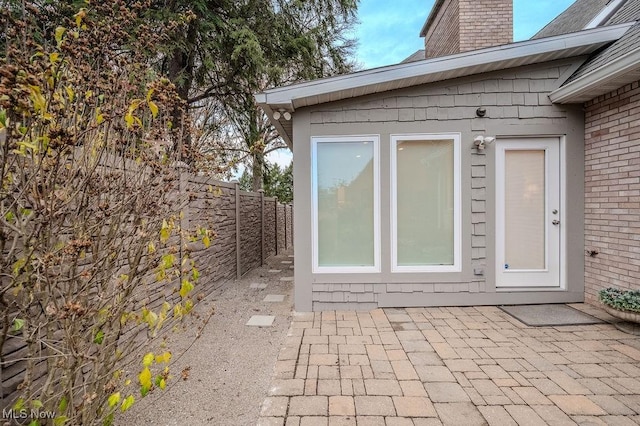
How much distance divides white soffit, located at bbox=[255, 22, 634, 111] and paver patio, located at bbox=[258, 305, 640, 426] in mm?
2762

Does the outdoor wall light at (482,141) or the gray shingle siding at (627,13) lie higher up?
the gray shingle siding at (627,13)

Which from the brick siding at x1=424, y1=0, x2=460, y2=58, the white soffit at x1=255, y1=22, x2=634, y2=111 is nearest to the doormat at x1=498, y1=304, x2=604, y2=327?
the white soffit at x1=255, y1=22, x2=634, y2=111

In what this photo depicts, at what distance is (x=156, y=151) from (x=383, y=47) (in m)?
17.7

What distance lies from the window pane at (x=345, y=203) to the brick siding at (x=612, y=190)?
2.82 metres

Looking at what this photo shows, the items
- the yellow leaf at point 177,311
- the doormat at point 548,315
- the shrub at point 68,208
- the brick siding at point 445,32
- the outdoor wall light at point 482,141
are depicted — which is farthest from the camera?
the brick siding at point 445,32

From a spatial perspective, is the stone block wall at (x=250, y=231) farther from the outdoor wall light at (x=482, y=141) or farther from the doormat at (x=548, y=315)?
the doormat at (x=548, y=315)

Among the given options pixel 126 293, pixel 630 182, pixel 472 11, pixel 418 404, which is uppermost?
pixel 472 11

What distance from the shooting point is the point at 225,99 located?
321 inches

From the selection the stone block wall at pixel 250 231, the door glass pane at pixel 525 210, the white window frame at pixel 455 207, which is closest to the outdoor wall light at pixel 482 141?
the white window frame at pixel 455 207

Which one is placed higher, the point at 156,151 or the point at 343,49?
the point at 343,49

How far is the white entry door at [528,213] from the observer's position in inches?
175

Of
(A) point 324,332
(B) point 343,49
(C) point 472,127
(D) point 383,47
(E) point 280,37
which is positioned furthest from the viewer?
(D) point 383,47

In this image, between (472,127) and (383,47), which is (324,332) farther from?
(383,47)

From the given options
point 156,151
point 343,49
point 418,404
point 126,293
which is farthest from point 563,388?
point 343,49
